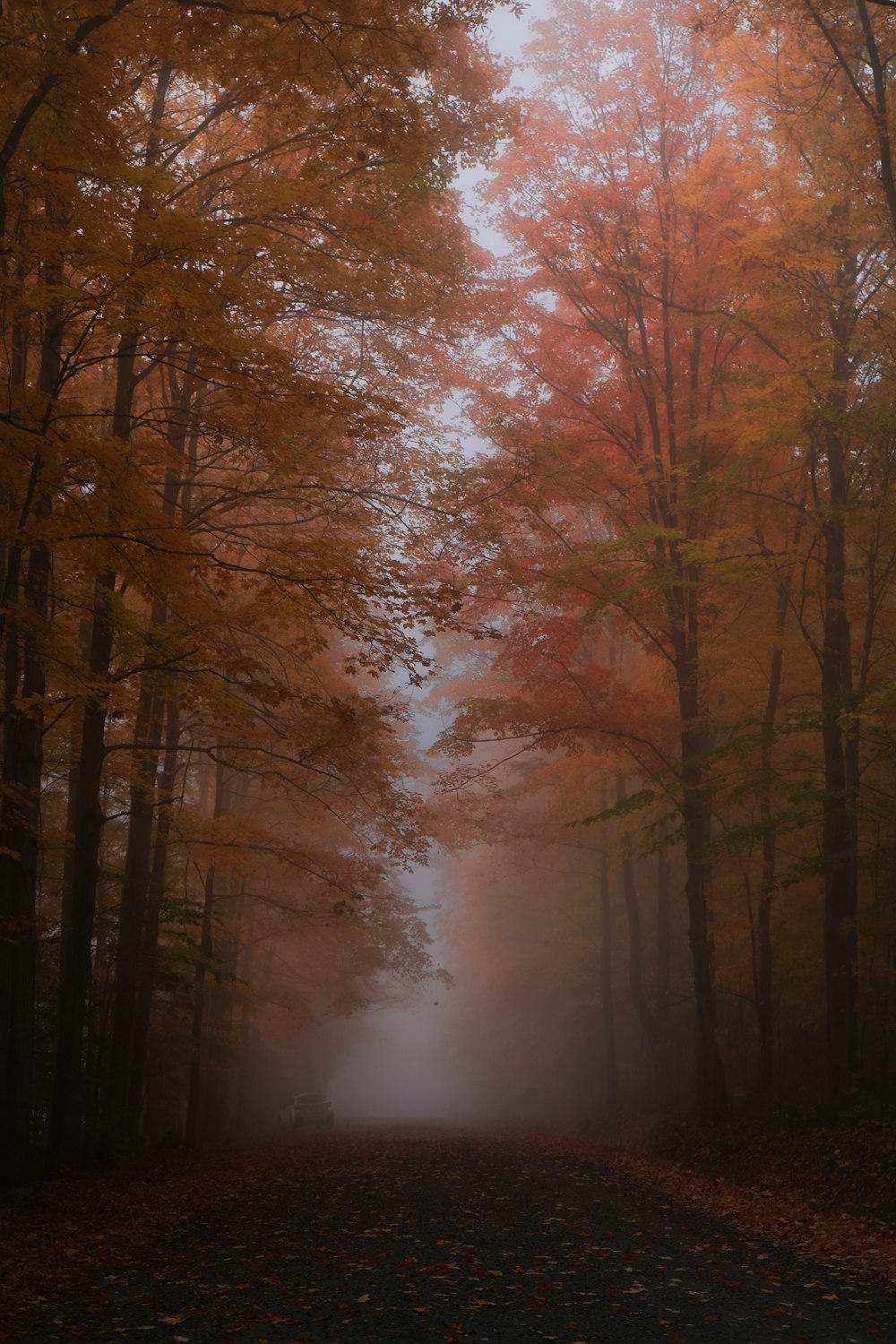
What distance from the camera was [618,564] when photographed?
13.4 metres

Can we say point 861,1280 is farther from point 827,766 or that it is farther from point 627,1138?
point 627,1138

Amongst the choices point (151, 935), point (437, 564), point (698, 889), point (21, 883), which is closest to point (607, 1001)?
point (698, 889)

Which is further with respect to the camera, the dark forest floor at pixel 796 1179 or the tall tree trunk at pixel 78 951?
the tall tree trunk at pixel 78 951

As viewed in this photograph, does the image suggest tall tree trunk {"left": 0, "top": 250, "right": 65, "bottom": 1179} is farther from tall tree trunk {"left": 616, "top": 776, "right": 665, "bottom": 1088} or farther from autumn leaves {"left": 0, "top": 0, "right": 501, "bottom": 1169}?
tall tree trunk {"left": 616, "top": 776, "right": 665, "bottom": 1088}

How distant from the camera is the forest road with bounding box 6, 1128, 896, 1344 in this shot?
15.4 ft

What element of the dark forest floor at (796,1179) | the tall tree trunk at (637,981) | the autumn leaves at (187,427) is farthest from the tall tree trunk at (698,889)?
the tall tree trunk at (637,981)

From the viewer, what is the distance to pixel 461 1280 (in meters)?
5.59

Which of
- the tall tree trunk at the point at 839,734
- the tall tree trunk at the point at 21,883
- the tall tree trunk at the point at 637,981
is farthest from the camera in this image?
the tall tree trunk at the point at 637,981

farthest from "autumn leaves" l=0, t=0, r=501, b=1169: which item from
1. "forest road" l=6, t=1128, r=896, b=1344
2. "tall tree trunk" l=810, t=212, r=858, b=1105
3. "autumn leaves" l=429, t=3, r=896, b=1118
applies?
"tall tree trunk" l=810, t=212, r=858, b=1105

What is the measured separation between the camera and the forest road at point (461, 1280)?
471 centimetres

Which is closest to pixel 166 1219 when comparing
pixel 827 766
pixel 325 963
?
pixel 827 766

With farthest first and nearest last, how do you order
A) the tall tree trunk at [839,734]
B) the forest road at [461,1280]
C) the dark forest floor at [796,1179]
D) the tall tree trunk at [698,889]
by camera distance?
the tall tree trunk at [698,889] → the tall tree trunk at [839,734] → the dark forest floor at [796,1179] → the forest road at [461,1280]

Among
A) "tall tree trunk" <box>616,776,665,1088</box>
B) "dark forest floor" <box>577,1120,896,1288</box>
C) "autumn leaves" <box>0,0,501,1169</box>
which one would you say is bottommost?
"dark forest floor" <box>577,1120,896,1288</box>

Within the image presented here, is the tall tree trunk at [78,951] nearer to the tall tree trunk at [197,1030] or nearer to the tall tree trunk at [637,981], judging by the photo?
the tall tree trunk at [197,1030]
